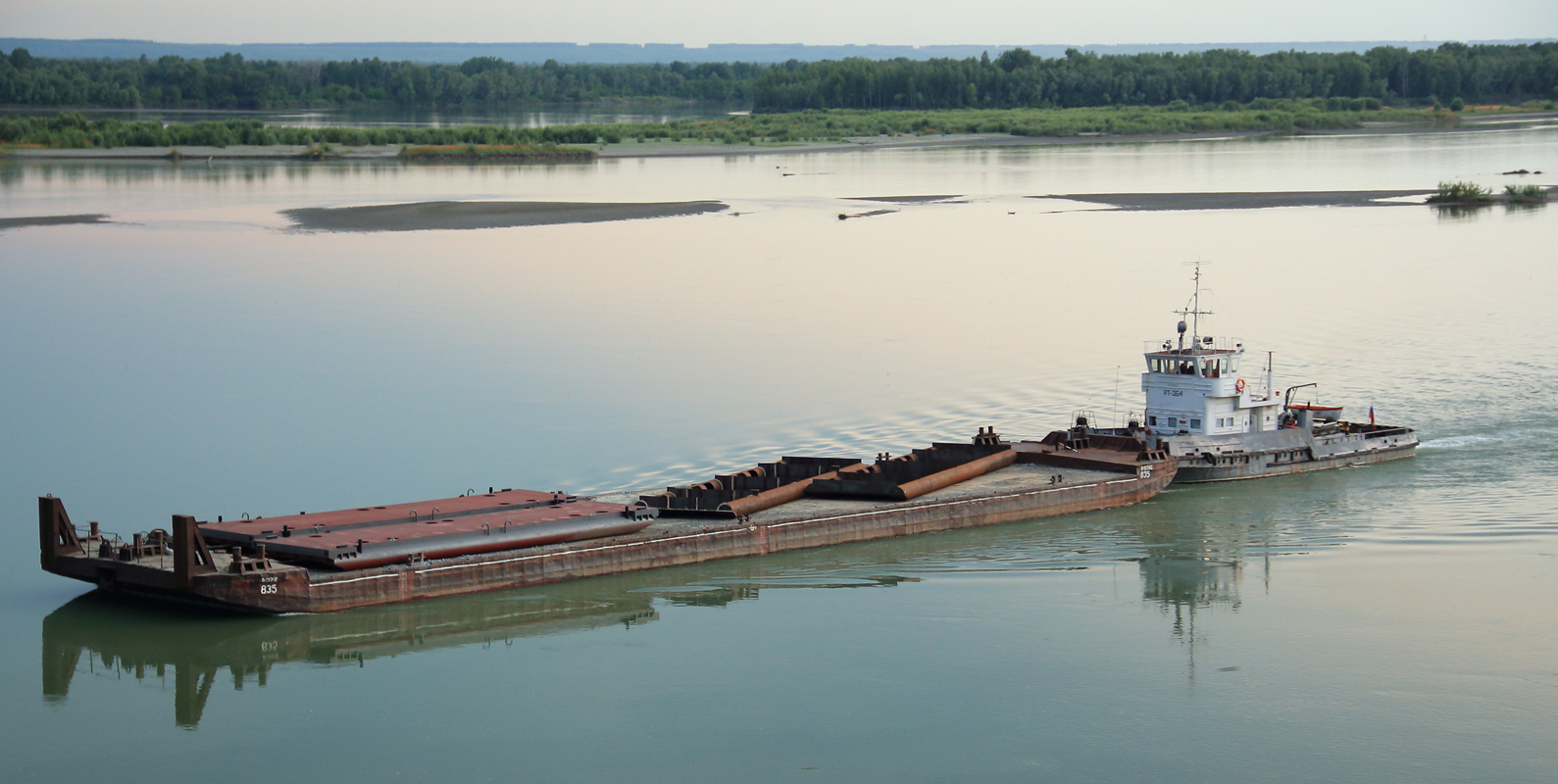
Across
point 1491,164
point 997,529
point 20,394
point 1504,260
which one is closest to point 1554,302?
point 1504,260

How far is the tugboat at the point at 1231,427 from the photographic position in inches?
1554

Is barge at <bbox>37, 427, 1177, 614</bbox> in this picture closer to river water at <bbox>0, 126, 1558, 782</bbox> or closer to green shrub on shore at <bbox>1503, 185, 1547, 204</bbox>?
river water at <bbox>0, 126, 1558, 782</bbox>

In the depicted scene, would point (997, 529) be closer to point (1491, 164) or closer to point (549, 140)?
point (1491, 164)

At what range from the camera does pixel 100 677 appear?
24.0 metres

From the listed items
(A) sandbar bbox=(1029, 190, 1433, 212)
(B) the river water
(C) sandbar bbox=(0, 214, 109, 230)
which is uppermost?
(A) sandbar bbox=(1029, 190, 1433, 212)

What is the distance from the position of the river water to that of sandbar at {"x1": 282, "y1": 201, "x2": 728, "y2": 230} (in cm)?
850

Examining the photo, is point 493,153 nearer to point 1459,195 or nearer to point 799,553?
point 1459,195

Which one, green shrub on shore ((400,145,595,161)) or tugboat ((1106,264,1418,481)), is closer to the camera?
tugboat ((1106,264,1418,481))

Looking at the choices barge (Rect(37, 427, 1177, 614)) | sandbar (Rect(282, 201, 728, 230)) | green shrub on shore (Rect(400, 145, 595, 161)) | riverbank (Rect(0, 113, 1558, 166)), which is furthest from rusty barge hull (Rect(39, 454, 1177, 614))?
green shrub on shore (Rect(400, 145, 595, 161))

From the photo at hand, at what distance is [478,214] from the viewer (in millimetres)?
A: 96688

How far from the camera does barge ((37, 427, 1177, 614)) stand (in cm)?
2620

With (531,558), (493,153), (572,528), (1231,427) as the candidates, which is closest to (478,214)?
(493,153)

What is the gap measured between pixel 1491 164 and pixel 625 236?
86940mm

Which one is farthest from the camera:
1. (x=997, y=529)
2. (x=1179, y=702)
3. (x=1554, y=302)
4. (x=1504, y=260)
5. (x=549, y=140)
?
(x=549, y=140)
